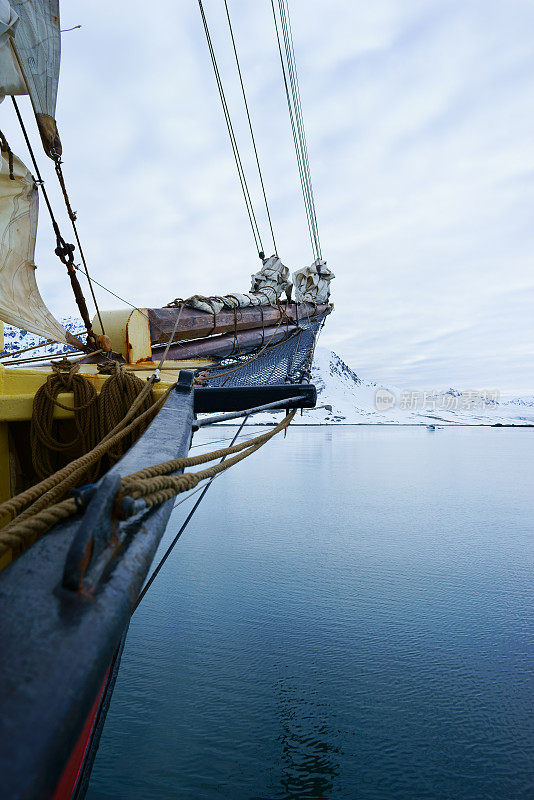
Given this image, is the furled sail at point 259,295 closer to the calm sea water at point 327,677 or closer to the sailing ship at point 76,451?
the sailing ship at point 76,451

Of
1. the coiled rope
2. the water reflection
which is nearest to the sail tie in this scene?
the coiled rope

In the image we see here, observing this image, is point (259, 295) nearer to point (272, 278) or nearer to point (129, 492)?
point (272, 278)

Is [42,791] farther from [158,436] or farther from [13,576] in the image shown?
[158,436]

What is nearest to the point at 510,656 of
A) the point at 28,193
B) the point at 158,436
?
the point at 158,436

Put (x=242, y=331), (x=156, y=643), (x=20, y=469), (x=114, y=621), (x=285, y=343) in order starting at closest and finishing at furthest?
1. (x=114, y=621)
2. (x=20, y=469)
3. (x=156, y=643)
4. (x=242, y=331)
5. (x=285, y=343)

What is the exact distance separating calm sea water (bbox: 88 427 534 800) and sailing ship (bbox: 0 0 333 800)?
1.00 metres

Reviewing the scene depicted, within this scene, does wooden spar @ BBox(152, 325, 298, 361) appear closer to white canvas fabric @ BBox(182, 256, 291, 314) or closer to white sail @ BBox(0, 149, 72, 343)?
white canvas fabric @ BBox(182, 256, 291, 314)

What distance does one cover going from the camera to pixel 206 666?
5.14 metres

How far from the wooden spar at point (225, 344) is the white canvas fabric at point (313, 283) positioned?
185cm

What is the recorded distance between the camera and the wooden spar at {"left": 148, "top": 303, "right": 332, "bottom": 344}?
594cm

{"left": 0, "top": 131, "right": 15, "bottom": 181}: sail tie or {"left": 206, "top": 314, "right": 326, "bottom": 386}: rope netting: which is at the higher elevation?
{"left": 0, "top": 131, "right": 15, "bottom": 181}: sail tie

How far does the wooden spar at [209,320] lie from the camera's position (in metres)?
5.94

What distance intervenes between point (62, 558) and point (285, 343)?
775cm

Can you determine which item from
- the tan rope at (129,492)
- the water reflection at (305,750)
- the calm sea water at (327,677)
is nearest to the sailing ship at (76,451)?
the tan rope at (129,492)
